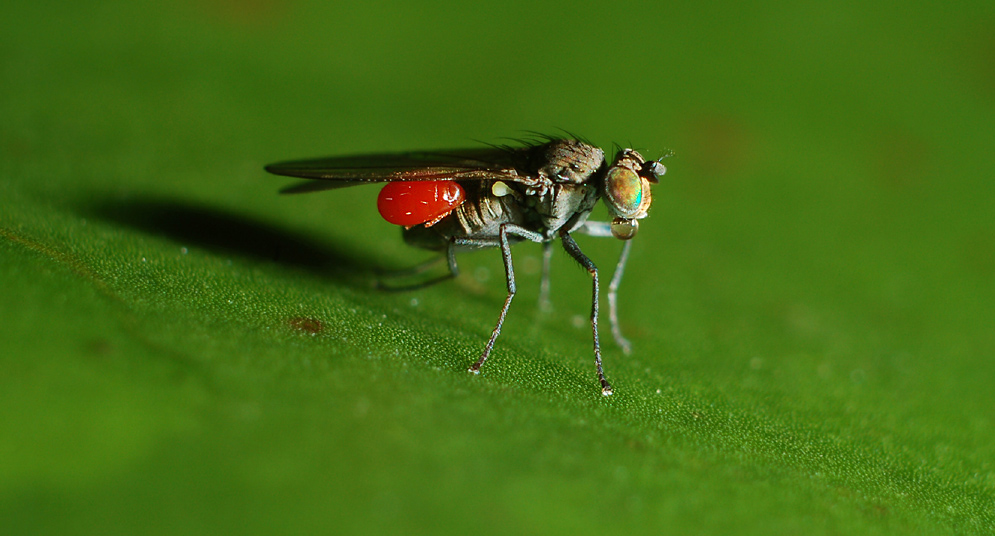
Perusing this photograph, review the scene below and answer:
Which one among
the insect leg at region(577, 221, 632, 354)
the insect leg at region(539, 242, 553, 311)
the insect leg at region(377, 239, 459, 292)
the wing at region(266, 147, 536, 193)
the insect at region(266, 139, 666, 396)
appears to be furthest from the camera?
the insect leg at region(539, 242, 553, 311)

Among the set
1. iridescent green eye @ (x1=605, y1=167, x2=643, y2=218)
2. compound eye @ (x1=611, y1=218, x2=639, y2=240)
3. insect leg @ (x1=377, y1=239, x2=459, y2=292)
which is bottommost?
insect leg @ (x1=377, y1=239, x2=459, y2=292)

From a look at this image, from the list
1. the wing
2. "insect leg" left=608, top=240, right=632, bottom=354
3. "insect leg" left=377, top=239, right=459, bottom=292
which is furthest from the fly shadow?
"insect leg" left=608, top=240, right=632, bottom=354

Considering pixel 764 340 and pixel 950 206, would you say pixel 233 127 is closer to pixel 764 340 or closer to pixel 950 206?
pixel 764 340

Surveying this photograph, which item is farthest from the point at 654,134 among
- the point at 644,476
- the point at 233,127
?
the point at 644,476

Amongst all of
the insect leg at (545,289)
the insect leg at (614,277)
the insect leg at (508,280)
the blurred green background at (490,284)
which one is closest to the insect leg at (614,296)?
the insect leg at (614,277)

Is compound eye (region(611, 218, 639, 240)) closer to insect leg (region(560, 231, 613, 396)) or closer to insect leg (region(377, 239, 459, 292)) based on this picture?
insect leg (region(560, 231, 613, 396))

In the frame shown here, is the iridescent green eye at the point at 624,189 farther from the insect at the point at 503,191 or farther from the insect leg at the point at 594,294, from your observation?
the insect leg at the point at 594,294

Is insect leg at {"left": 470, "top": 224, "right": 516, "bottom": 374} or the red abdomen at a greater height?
the red abdomen

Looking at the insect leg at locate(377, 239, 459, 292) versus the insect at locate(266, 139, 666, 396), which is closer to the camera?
the insect at locate(266, 139, 666, 396)
